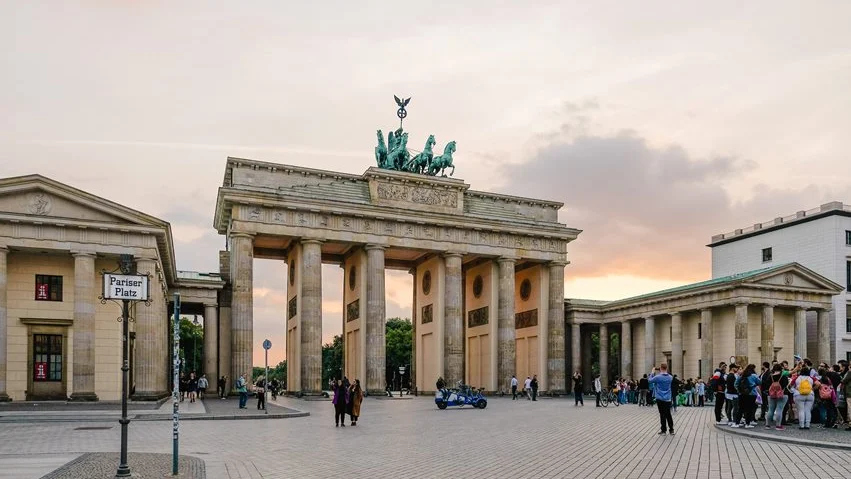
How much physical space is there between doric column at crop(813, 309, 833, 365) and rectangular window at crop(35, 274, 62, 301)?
51.7 m

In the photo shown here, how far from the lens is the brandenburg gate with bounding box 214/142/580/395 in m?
54.2

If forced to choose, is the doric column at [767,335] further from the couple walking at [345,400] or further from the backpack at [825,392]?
the couple walking at [345,400]

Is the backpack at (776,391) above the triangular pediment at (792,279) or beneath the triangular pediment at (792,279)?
beneath

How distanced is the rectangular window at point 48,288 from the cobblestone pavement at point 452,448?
40.5 feet

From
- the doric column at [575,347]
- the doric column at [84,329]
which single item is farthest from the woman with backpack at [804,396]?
the doric column at [575,347]

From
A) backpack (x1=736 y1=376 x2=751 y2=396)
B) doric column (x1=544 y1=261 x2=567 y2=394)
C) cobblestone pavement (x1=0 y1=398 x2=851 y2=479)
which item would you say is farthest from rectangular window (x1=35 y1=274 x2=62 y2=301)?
doric column (x1=544 y1=261 x2=567 y2=394)

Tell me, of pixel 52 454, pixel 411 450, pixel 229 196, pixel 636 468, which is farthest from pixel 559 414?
pixel 229 196

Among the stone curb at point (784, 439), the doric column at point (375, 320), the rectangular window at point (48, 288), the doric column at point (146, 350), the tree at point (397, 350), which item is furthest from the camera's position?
the tree at point (397, 350)

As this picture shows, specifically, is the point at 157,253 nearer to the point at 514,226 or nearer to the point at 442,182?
the point at 442,182

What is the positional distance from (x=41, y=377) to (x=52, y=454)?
22.2m

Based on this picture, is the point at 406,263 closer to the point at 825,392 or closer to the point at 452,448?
the point at 825,392

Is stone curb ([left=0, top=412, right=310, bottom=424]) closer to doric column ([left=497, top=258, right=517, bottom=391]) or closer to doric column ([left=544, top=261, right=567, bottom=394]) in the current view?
doric column ([left=497, top=258, right=517, bottom=391])

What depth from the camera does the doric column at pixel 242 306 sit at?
52156 millimetres

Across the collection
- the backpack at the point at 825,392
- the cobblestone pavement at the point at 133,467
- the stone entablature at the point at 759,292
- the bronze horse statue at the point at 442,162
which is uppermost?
the bronze horse statue at the point at 442,162
